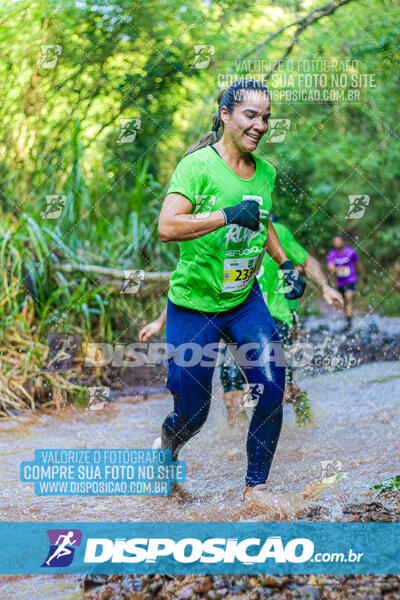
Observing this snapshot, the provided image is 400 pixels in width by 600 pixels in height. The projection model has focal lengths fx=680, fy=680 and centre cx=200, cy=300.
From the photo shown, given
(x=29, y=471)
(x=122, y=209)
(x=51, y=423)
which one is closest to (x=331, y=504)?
(x=29, y=471)

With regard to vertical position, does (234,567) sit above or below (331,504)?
above

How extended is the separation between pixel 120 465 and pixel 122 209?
3.89 m

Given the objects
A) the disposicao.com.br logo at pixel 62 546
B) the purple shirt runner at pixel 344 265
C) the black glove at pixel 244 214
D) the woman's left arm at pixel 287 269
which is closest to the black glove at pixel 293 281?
the woman's left arm at pixel 287 269

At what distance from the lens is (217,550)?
8.13 ft

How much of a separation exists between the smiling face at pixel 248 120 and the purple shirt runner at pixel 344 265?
7.00 meters

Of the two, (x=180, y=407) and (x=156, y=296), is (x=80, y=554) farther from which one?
(x=156, y=296)

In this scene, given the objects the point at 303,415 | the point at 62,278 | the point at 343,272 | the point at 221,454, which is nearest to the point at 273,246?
the point at 221,454

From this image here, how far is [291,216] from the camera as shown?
977cm

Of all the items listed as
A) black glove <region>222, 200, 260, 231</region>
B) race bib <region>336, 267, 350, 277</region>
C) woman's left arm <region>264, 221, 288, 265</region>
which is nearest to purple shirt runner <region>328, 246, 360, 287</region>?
race bib <region>336, 267, 350, 277</region>

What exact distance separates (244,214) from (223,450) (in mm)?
2339

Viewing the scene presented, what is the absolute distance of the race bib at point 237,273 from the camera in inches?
118

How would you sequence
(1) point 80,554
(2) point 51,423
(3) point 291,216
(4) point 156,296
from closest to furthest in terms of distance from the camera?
1. (1) point 80,554
2. (2) point 51,423
3. (4) point 156,296
4. (3) point 291,216

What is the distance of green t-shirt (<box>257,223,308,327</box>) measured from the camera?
4.53 m

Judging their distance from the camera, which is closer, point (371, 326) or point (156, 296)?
point (156, 296)
